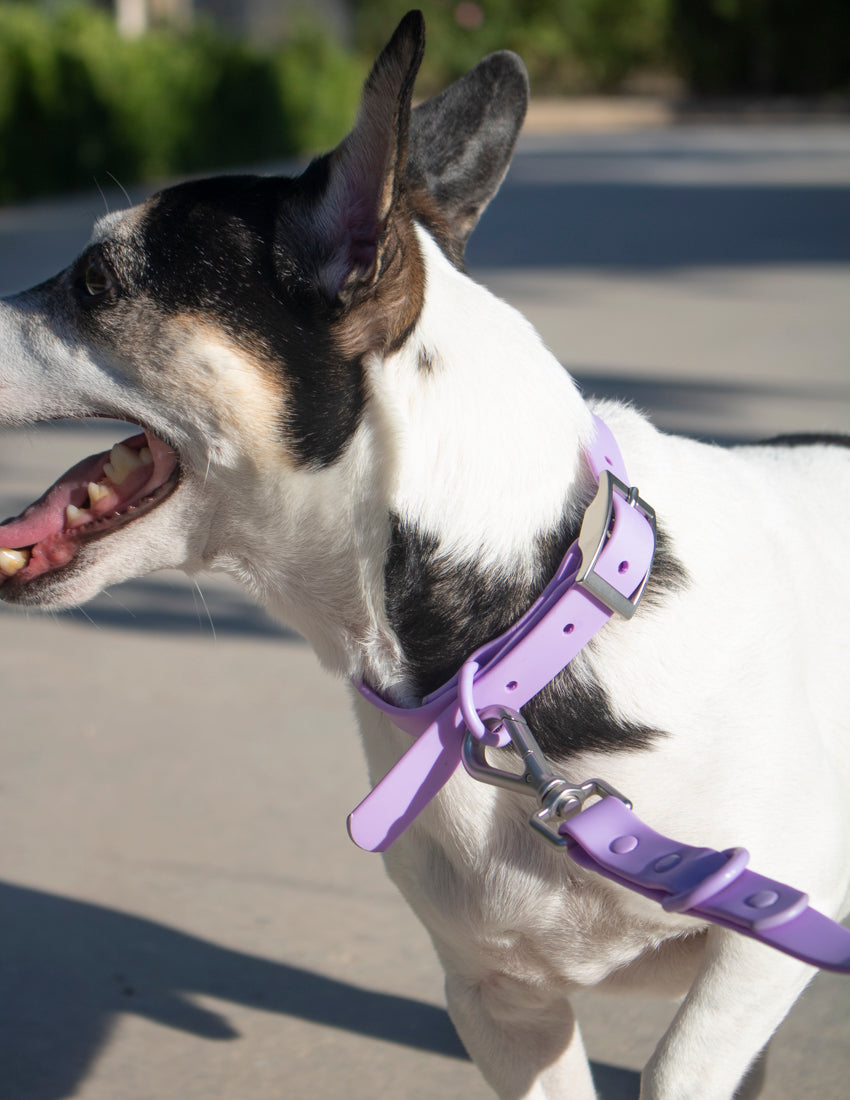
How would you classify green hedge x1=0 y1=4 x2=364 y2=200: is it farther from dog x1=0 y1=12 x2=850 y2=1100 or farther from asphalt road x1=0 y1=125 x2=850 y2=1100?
dog x1=0 y1=12 x2=850 y2=1100

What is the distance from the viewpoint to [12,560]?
2.13 metres

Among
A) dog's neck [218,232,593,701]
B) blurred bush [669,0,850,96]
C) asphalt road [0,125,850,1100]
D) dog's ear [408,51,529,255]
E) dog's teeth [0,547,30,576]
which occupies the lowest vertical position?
blurred bush [669,0,850,96]

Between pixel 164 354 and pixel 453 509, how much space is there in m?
0.53

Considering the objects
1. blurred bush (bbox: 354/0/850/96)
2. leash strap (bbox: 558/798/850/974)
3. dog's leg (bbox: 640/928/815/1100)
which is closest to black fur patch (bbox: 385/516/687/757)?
Answer: leash strap (bbox: 558/798/850/974)

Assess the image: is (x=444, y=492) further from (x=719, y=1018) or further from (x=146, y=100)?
(x=146, y=100)

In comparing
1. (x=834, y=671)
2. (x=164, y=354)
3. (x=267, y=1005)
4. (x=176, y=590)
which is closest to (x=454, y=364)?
(x=164, y=354)

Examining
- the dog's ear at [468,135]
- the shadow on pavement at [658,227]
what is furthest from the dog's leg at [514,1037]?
the shadow on pavement at [658,227]

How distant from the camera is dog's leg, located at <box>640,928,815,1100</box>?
1.88 m

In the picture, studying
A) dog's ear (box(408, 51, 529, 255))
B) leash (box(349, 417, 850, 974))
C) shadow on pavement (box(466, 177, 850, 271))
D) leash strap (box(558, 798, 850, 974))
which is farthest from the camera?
shadow on pavement (box(466, 177, 850, 271))

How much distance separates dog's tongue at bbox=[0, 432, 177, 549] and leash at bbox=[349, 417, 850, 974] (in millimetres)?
514

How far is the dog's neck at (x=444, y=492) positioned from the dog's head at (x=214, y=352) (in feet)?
0.12

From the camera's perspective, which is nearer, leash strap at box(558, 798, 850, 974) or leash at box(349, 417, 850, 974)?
leash strap at box(558, 798, 850, 974)

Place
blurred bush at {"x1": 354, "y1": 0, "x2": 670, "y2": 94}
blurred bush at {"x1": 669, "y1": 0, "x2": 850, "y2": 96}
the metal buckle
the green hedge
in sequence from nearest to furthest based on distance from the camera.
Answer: the metal buckle, the green hedge, blurred bush at {"x1": 354, "y1": 0, "x2": 670, "y2": 94}, blurred bush at {"x1": 669, "y1": 0, "x2": 850, "y2": 96}

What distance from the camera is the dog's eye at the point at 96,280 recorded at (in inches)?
81.5
